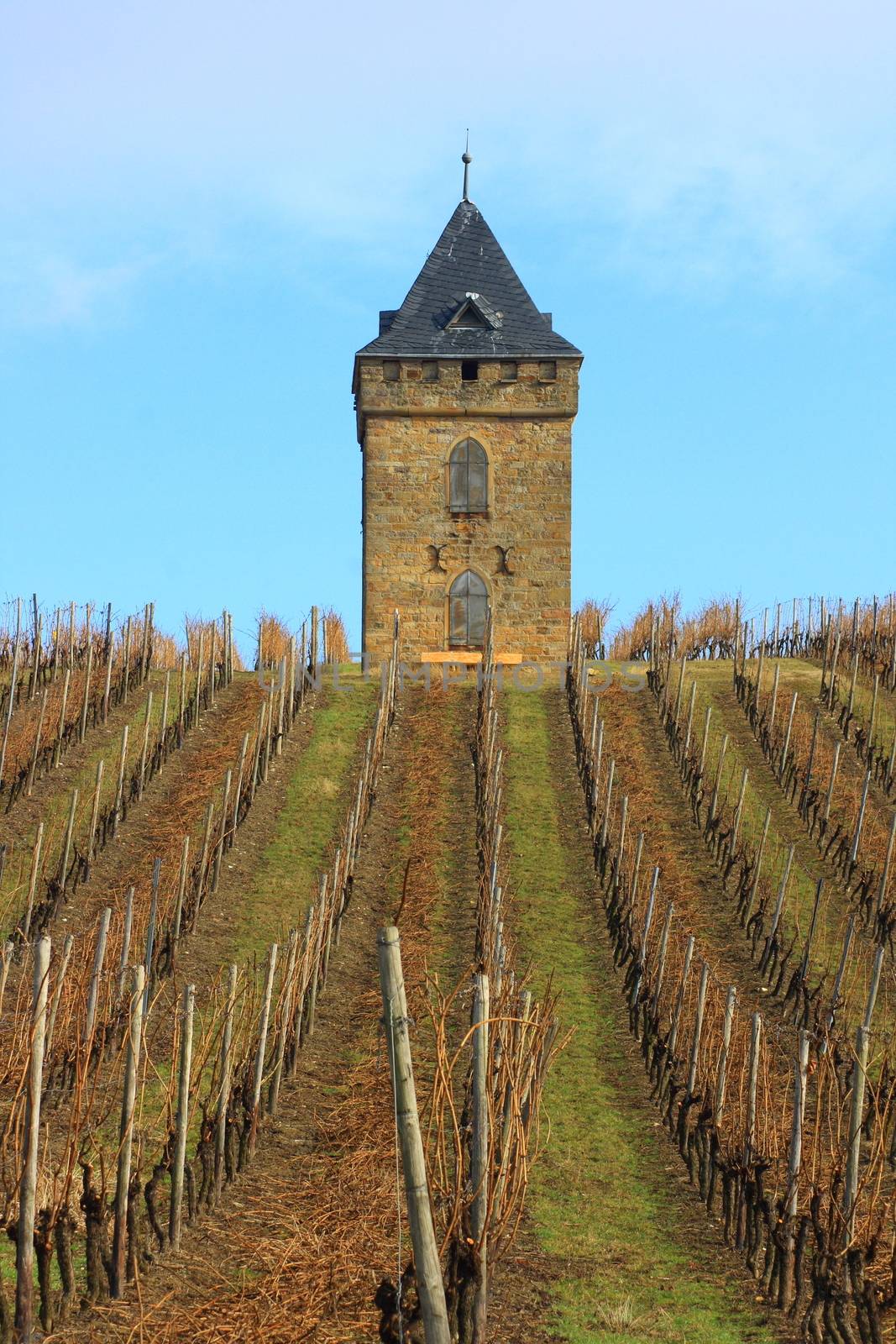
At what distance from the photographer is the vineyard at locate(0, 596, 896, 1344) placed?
23.1 ft

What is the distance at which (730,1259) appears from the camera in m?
8.57

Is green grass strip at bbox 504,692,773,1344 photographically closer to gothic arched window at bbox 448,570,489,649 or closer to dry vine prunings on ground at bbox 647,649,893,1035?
dry vine prunings on ground at bbox 647,649,893,1035

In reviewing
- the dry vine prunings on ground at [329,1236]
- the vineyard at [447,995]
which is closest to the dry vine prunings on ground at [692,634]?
the vineyard at [447,995]

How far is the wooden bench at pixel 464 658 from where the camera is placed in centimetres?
2698

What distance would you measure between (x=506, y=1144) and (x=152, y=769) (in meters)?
12.8

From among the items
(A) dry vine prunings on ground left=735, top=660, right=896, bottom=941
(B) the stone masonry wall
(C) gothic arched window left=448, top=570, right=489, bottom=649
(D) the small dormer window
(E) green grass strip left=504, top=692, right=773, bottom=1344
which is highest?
(D) the small dormer window

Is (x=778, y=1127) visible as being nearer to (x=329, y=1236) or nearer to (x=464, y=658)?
(x=329, y=1236)

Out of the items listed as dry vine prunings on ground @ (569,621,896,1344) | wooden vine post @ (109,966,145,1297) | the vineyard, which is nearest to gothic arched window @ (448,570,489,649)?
the vineyard

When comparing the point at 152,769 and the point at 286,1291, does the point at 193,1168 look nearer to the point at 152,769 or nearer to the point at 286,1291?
the point at 286,1291

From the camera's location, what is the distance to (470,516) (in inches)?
1081

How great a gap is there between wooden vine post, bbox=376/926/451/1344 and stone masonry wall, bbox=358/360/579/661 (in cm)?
2189

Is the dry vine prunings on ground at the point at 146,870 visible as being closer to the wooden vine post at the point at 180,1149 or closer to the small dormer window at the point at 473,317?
the wooden vine post at the point at 180,1149

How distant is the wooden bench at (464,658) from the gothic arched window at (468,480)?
2495mm

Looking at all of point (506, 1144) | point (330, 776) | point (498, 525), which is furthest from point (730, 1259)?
point (498, 525)
